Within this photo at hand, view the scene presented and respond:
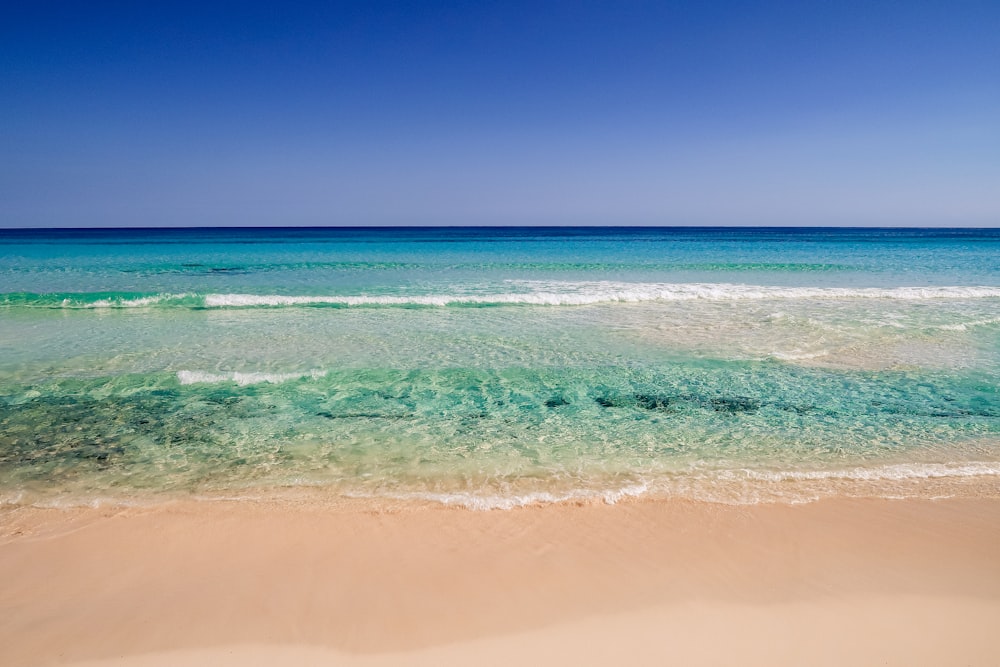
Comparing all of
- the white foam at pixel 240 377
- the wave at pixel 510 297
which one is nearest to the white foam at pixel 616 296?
the wave at pixel 510 297

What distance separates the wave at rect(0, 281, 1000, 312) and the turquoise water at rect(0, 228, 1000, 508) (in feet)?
1.07

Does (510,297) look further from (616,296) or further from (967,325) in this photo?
(967,325)

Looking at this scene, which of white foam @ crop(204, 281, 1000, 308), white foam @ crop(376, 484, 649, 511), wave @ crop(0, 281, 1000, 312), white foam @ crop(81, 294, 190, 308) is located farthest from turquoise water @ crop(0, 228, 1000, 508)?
white foam @ crop(204, 281, 1000, 308)

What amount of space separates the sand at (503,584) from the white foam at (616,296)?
12673mm

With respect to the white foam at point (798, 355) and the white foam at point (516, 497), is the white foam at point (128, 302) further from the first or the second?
the white foam at point (798, 355)

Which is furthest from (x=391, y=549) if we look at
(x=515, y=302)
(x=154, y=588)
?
(x=515, y=302)

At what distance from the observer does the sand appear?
3.14 metres

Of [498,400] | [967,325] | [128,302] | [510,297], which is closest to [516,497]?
Answer: [498,400]

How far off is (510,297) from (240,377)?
1048 cm

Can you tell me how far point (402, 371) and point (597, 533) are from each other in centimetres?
549

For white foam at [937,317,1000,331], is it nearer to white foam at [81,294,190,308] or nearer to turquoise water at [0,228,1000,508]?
turquoise water at [0,228,1000,508]

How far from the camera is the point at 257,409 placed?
23.6 ft

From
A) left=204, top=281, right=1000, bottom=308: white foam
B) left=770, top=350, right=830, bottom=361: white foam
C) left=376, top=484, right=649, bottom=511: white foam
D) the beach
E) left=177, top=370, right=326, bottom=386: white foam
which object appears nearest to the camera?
the beach

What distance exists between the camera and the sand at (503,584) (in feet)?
10.3
